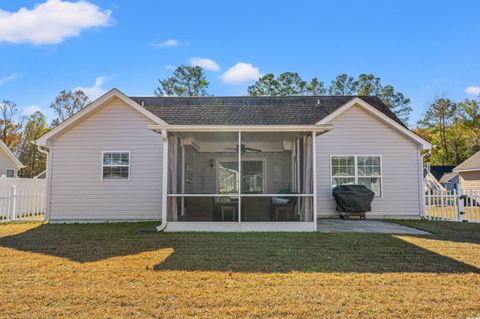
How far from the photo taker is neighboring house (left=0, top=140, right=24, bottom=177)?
19.7 metres

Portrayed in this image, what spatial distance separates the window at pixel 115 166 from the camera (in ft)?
35.0

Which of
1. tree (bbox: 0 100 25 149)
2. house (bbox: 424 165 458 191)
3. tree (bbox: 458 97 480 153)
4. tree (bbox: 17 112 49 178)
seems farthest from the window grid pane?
tree (bbox: 0 100 25 149)

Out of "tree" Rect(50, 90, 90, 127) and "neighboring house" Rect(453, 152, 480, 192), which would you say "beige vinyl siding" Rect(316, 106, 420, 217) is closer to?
"neighboring house" Rect(453, 152, 480, 192)

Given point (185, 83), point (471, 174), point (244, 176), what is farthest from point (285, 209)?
point (185, 83)

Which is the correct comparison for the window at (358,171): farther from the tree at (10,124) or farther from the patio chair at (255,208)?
the tree at (10,124)

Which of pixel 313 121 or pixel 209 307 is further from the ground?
pixel 313 121

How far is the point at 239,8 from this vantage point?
41.9 feet

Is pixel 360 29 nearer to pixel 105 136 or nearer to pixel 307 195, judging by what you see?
pixel 307 195

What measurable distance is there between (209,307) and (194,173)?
9307mm

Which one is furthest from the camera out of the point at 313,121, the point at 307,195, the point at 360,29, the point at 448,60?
the point at 448,60

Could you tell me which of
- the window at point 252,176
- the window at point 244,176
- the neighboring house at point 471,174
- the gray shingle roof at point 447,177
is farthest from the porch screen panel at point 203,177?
the gray shingle roof at point 447,177

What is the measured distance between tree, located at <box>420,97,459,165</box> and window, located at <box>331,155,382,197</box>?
1237 inches

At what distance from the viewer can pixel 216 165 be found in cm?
1271

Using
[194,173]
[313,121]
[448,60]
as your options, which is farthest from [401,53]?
[194,173]
